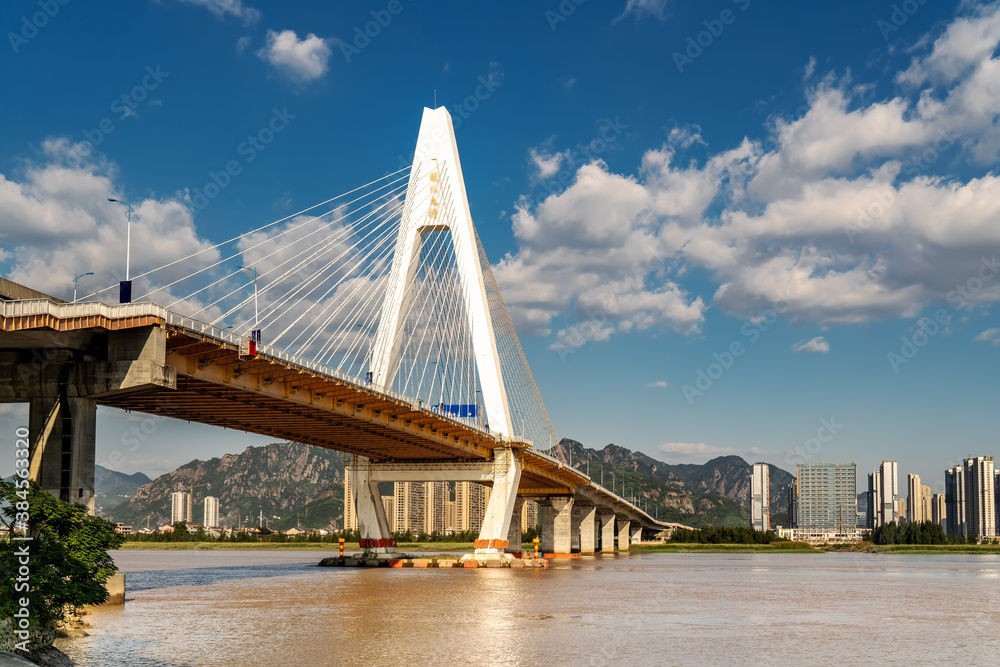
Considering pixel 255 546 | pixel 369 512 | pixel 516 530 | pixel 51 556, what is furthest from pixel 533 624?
pixel 255 546

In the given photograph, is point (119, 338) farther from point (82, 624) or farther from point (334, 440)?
point (334, 440)

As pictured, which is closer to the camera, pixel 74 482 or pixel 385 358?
pixel 74 482

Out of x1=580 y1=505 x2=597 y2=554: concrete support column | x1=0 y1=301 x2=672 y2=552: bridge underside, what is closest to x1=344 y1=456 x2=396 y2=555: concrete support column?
x1=0 y1=301 x2=672 y2=552: bridge underside

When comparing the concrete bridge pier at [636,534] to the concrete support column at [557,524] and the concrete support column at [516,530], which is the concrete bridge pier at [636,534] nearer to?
the concrete support column at [516,530]

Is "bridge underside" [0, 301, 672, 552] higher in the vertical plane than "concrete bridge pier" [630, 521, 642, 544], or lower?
higher

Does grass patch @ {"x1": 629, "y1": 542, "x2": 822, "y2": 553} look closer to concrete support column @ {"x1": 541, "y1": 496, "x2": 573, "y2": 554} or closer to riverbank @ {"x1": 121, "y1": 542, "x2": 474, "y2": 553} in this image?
riverbank @ {"x1": 121, "y1": 542, "x2": 474, "y2": 553}

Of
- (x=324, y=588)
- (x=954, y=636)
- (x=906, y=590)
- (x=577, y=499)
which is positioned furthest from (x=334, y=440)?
(x=577, y=499)
